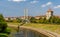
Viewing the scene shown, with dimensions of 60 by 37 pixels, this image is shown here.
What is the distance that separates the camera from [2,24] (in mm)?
34750

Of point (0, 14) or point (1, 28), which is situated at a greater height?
point (0, 14)

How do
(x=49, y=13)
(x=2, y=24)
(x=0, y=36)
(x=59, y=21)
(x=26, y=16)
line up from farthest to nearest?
(x=49, y=13) < (x=26, y=16) < (x=59, y=21) < (x=2, y=24) < (x=0, y=36)

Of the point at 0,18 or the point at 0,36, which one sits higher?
the point at 0,18

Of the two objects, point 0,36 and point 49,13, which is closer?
point 0,36

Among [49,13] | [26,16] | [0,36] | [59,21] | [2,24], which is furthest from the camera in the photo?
[49,13]

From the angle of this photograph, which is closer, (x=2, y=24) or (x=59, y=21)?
(x=2, y=24)

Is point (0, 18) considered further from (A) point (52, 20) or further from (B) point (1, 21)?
(A) point (52, 20)

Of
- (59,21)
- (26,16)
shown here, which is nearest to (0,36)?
(59,21)

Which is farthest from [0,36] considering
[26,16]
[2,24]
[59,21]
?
[26,16]

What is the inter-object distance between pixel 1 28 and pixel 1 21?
4.07 ft

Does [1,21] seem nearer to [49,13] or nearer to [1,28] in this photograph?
[1,28]

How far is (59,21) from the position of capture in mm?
91812

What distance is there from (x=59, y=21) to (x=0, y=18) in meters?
58.9

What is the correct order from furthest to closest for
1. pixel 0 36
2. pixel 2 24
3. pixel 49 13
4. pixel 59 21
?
pixel 49 13
pixel 59 21
pixel 2 24
pixel 0 36
